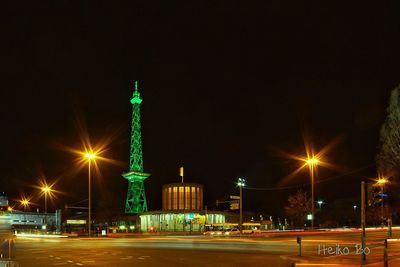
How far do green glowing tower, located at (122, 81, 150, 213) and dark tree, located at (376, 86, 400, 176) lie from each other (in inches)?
4503

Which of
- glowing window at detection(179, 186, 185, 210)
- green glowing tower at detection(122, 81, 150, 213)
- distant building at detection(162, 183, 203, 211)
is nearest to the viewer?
glowing window at detection(179, 186, 185, 210)

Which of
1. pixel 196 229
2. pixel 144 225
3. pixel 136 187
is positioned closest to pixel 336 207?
pixel 196 229

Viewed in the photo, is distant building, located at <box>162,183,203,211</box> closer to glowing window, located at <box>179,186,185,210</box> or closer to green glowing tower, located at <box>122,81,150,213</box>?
glowing window, located at <box>179,186,185,210</box>

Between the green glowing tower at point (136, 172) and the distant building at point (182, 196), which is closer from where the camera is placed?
the distant building at point (182, 196)

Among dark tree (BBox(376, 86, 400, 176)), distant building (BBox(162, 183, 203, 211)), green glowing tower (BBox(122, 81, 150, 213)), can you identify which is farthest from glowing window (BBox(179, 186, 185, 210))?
dark tree (BBox(376, 86, 400, 176))

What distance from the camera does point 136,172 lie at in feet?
479

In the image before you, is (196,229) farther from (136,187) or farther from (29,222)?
(29,222)

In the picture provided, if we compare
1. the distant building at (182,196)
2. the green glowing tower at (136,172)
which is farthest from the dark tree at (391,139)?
the green glowing tower at (136,172)

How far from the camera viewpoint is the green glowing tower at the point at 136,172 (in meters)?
146

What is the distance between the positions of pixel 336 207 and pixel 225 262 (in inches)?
3583

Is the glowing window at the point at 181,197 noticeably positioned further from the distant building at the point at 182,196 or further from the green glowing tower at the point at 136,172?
the green glowing tower at the point at 136,172

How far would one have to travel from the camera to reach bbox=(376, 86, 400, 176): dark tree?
32469mm

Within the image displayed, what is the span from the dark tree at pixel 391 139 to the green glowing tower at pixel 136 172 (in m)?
114

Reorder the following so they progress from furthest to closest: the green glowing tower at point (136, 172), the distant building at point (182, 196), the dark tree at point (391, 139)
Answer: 1. the green glowing tower at point (136, 172)
2. the distant building at point (182, 196)
3. the dark tree at point (391, 139)
